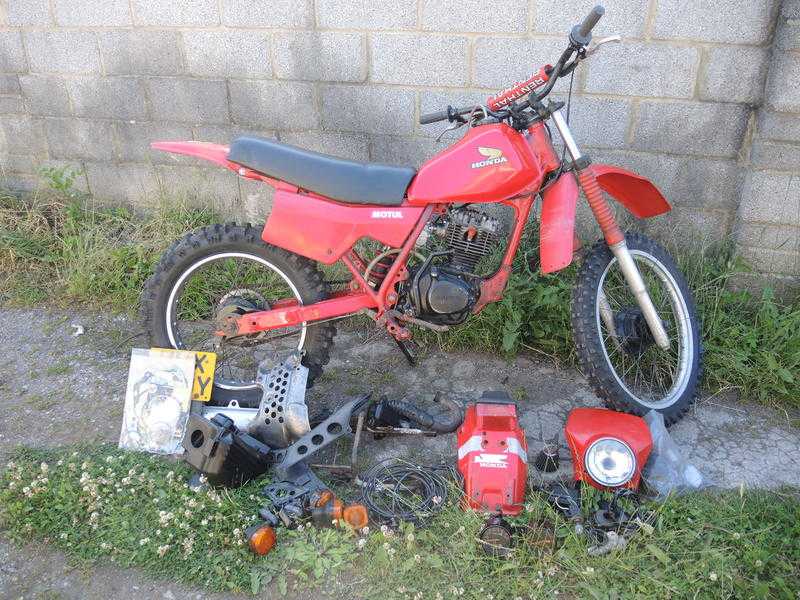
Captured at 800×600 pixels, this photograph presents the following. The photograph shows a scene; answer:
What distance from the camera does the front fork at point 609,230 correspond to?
9.06ft

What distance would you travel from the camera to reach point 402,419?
2.99 m

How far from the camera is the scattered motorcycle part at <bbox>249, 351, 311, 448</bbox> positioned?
284 centimetres

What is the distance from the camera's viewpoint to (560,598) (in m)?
2.26

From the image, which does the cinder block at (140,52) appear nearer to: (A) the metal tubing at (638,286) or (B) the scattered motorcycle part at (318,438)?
(B) the scattered motorcycle part at (318,438)

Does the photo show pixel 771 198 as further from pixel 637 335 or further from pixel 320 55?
pixel 320 55

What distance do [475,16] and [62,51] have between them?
2.81 metres

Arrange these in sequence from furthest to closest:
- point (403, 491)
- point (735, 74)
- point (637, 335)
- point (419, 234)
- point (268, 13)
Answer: point (268, 13)
point (735, 74)
point (637, 335)
point (419, 234)
point (403, 491)

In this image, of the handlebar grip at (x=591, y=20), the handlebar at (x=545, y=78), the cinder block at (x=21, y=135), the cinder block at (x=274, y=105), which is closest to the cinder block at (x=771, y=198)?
the handlebar at (x=545, y=78)

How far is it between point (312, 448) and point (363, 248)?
127 centimetres

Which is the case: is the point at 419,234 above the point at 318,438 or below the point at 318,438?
above

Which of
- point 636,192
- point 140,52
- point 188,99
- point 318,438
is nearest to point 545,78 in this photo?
point 636,192

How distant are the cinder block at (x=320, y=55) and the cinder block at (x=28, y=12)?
1666mm

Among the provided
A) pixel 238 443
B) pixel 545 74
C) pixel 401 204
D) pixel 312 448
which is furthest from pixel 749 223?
pixel 238 443

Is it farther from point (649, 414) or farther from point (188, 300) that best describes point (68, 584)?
point (649, 414)
